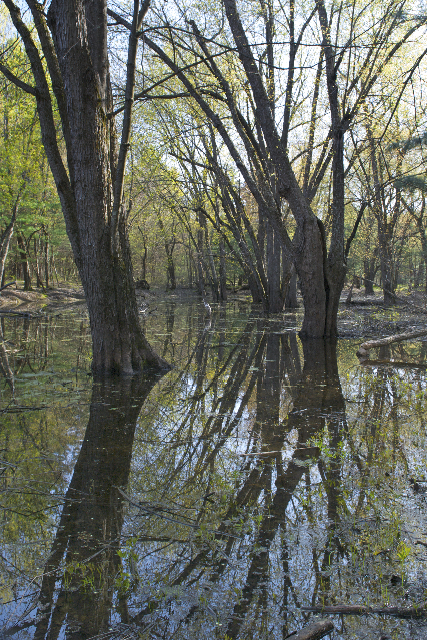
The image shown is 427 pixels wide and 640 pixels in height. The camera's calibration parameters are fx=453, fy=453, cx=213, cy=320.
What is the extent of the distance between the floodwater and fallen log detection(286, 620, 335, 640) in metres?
0.10

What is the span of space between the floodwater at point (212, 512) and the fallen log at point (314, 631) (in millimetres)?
97

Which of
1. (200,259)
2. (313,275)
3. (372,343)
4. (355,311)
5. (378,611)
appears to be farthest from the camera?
(200,259)

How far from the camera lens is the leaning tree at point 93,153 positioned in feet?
19.3

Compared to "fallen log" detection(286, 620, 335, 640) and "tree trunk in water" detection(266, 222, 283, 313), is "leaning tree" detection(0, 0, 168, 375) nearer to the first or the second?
"fallen log" detection(286, 620, 335, 640)

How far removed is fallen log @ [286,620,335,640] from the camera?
173cm

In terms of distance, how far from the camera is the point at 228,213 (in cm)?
1855

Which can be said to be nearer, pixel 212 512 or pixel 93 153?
pixel 212 512

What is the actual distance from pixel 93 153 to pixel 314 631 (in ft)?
19.4

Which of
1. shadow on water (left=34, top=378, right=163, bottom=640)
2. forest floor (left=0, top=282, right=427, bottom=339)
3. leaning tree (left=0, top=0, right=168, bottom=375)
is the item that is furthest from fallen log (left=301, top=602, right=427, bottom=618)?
leaning tree (left=0, top=0, right=168, bottom=375)

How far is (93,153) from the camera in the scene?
6125mm

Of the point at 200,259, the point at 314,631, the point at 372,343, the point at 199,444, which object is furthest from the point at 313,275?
the point at 200,259

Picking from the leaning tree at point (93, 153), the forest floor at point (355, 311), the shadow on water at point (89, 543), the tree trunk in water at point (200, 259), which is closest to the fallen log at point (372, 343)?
the forest floor at point (355, 311)

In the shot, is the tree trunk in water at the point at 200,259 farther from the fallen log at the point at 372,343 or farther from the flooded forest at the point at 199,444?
the fallen log at the point at 372,343

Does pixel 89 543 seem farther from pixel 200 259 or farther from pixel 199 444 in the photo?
pixel 200 259
